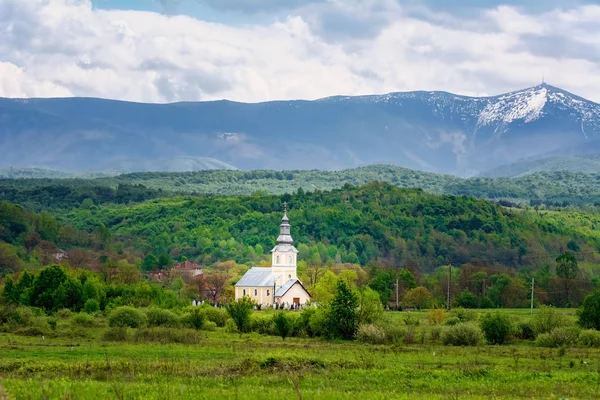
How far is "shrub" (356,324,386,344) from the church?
50.0 m

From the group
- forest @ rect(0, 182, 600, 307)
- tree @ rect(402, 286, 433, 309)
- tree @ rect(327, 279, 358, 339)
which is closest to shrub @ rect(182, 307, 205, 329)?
tree @ rect(327, 279, 358, 339)

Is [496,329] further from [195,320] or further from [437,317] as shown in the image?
[195,320]

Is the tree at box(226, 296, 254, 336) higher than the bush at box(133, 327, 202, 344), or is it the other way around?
the tree at box(226, 296, 254, 336)

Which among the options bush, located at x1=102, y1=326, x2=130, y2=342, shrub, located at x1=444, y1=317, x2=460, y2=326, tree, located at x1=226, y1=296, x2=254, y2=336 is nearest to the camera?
bush, located at x1=102, y1=326, x2=130, y2=342

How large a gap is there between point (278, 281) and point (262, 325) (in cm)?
4513

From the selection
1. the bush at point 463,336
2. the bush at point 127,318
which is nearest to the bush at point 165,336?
the bush at point 127,318

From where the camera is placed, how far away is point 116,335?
60.2 metres

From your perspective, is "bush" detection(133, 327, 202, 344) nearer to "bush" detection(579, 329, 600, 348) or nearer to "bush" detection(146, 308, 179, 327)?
"bush" detection(146, 308, 179, 327)

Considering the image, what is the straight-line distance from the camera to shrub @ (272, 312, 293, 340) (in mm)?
67625

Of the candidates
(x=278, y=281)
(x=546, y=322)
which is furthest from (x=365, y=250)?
(x=546, y=322)

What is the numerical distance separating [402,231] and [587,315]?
120828mm

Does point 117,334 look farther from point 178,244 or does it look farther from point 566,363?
point 178,244

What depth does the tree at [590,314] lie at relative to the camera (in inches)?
2685

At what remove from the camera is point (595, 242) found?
587 feet
